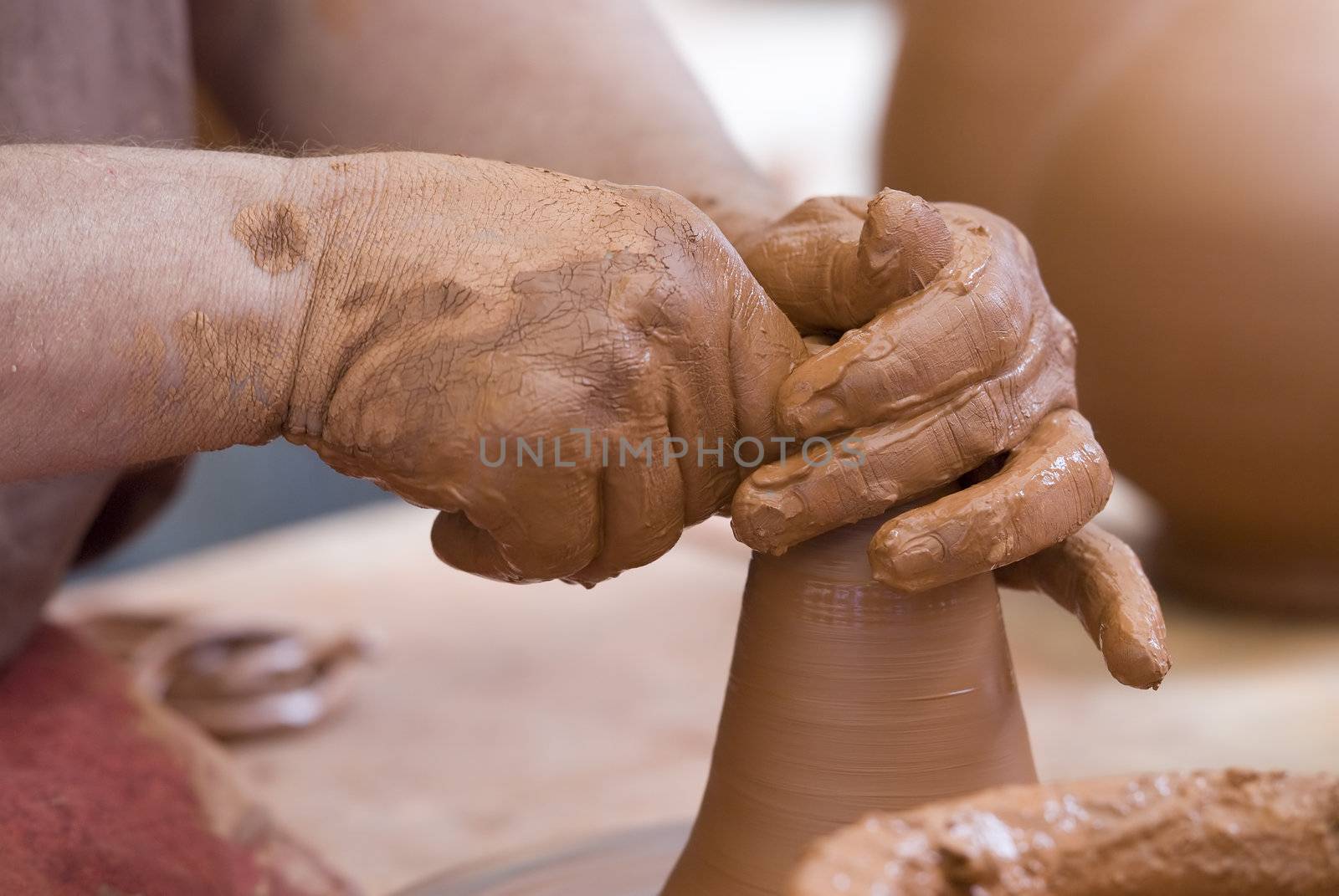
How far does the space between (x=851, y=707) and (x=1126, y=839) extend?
36 centimetres

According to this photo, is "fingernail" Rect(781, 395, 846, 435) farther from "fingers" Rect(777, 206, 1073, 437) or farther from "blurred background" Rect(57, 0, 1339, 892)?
"blurred background" Rect(57, 0, 1339, 892)

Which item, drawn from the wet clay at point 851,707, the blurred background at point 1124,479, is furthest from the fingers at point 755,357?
the blurred background at point 1124,479

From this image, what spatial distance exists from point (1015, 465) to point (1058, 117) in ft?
4.52

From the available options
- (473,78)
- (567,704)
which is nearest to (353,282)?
(473,78)

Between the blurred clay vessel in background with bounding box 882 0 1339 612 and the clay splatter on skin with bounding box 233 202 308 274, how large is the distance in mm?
1496

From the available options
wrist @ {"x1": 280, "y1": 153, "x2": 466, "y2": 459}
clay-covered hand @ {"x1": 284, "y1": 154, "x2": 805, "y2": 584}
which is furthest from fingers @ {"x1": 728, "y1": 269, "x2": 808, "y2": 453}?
wrist @ {"x1": 280, "y1": 153, "x2": 466, "y2": 459}

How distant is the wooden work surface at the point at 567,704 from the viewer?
1764 millimetres

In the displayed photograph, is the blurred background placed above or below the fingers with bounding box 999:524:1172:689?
below

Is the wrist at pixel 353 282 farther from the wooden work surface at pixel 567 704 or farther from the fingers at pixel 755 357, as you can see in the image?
the wooden work surface at pixel 567 704

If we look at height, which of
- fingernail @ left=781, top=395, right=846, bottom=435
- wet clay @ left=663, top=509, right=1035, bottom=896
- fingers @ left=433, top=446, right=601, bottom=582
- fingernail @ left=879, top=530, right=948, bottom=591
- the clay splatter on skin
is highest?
the clay splatter on skin

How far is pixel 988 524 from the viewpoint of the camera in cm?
90

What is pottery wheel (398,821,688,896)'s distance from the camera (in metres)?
1.20

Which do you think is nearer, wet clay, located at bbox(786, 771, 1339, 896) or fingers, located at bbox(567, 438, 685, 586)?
wet clay, located at bbox(786, 771, 1339, 896)

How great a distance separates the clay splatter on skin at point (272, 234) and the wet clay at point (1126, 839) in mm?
577
